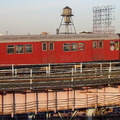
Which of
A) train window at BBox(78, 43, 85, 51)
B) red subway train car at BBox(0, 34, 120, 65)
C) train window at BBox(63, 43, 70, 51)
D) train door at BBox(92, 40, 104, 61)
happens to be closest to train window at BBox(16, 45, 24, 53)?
red subway train car at BBox(0, 34, 120, 65)

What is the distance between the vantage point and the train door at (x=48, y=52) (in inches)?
1129

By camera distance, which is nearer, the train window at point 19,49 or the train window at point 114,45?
the train window at point 19,49

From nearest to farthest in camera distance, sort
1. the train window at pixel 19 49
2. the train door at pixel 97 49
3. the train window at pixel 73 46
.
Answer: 1. the train window at pixel 19 49
2. the train window at pixel 73 46
3. the train door at pixel 97 49

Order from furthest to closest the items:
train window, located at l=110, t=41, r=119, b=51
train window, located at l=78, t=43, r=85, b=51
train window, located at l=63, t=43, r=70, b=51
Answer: train window, located at l=110, t=41, r=119, b=51 < train window, located at l=78, t=43, r=85, b=51 < train window, located at l=63, t=43, r=70, b=51

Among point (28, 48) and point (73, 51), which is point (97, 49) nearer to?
point (73, 51)

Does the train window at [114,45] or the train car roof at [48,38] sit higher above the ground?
the train car roof at [48,38]

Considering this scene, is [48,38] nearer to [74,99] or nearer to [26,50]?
[26,50]

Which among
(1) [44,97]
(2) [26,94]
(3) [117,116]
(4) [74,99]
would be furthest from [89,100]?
(3) [117,116]

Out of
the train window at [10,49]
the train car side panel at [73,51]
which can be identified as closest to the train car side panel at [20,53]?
the train window at [10,49]

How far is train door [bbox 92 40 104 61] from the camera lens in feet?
100

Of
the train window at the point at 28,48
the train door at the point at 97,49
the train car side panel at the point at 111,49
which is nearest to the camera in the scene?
the train window at the point at 28,48

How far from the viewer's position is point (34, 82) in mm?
21109

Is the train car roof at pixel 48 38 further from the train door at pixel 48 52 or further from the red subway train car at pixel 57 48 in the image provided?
the train door at pixel 48 52

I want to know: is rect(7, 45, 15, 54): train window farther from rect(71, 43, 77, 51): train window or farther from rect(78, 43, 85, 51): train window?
rect(78, 43, 85, 51): train window
